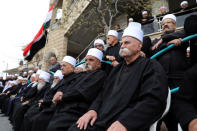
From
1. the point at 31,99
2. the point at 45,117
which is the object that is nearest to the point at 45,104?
the point at 45,117

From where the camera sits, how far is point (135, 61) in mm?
1868

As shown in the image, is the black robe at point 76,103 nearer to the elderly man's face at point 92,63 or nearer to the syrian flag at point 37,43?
the elderly man's face at point 92,63

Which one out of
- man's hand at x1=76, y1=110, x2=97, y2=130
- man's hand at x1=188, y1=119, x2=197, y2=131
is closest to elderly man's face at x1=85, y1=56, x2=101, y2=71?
man's hand at x1=76, y1=110, x2=97, y2=130

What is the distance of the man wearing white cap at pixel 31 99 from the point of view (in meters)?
4.51

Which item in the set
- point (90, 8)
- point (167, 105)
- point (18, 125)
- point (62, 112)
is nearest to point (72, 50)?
point (90, 8)

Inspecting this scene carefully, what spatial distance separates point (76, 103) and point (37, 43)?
547 inches

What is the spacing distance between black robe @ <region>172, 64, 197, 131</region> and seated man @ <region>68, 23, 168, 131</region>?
0.26 meters

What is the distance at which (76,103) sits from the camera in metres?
2.34

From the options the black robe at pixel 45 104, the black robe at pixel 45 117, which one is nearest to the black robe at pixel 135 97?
the black robe at pixel 45 117

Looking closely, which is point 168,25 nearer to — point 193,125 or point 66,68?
point 193,125

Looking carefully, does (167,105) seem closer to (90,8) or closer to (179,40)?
(179,40)

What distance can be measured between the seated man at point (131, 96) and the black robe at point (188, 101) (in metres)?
0.26

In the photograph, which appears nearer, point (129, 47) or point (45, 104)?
point (129, 47)

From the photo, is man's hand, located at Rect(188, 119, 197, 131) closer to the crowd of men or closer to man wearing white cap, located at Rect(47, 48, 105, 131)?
the crowd of men
